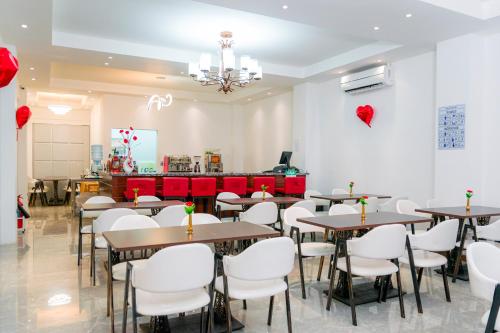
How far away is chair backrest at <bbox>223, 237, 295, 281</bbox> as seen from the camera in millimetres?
2502

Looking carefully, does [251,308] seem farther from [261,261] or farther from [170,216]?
[170,216]

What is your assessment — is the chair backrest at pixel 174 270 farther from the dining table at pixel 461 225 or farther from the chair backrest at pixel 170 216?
the dining table at pixel 461 225

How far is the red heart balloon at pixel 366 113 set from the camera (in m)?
7.36

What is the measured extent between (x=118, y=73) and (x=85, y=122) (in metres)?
4.67

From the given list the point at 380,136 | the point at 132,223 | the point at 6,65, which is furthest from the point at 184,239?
the point at 380,136

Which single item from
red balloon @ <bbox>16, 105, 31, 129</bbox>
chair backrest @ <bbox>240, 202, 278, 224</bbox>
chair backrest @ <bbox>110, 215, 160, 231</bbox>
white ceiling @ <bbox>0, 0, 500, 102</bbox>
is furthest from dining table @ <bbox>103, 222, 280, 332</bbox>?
red balloon @ <bbox>16, 105, 31, 129</bbox>

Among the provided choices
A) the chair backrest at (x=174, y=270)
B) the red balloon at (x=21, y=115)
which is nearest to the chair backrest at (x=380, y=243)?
the chair backrest at (x=174, y=270)

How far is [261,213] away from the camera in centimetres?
511

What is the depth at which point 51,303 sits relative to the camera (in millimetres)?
3496

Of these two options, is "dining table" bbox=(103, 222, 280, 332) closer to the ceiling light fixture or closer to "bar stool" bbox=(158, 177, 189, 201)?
"bar stool" bbox=(158, 177, 189, 201)

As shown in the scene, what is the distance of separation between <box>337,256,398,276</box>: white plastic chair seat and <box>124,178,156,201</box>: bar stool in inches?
165

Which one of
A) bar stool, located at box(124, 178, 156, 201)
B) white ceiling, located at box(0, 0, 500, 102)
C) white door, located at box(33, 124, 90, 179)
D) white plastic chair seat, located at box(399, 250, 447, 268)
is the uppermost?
white ceiling, located at box(0, 0, 500, 102)

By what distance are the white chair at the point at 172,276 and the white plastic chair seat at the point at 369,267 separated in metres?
1.36

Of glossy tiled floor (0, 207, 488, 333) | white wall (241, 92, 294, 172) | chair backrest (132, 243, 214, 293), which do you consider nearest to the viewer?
chair backrest (132, 243, 214, 293)
